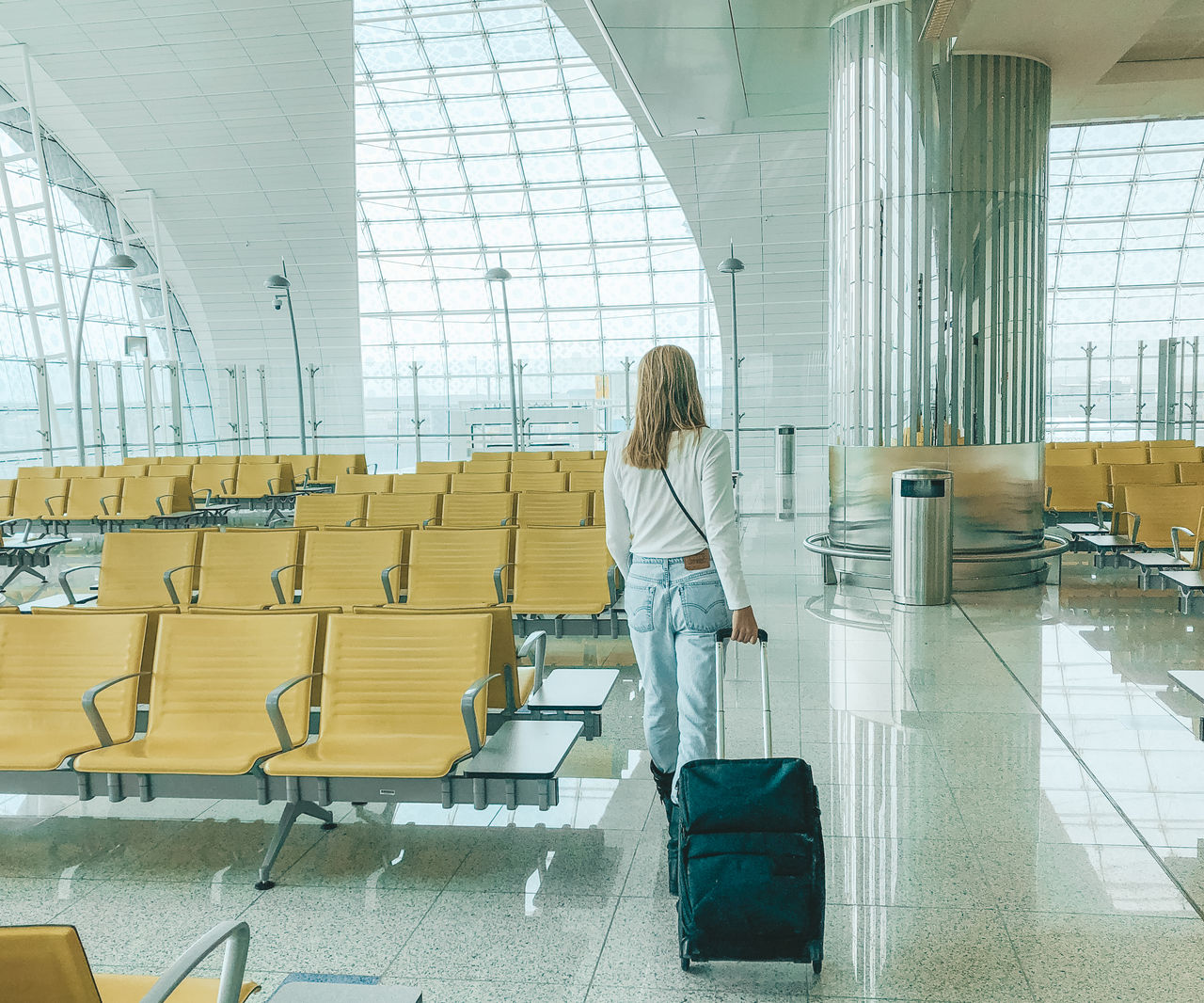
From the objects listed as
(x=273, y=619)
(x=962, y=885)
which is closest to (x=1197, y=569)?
(x=962, y=885)

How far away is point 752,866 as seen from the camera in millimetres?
2914

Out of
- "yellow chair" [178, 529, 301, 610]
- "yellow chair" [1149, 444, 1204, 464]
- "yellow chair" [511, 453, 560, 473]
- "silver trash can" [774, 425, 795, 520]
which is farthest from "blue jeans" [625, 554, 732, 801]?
"silver trash can" [774, 425, 795, 520]

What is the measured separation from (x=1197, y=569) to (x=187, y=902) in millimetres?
6911

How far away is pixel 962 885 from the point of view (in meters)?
3.47

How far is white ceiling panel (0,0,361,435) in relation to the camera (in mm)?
21453

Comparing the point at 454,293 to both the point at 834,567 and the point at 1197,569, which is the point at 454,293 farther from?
the point at 1197,569

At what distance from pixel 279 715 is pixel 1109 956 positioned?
2.80 m

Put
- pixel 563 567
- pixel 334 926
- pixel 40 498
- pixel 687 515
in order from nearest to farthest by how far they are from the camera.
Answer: pixel 334 926, pixel 687 515, pixel 563 567, pixel 40 498

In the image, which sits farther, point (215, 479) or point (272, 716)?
point (215, 479)

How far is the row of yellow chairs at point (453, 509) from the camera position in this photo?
8750 millimetres

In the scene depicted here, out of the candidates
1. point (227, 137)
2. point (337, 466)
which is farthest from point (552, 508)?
point (227, 137)

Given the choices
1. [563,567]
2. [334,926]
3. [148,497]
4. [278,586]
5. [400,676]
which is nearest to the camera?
[334,926]

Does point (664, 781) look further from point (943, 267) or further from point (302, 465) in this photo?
point (302, 465)

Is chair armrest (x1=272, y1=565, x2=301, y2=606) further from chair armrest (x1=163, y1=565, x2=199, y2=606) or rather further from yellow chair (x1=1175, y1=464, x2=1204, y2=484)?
yellow chair (x1=1175, y1=464, x2=1204, y2=484)
